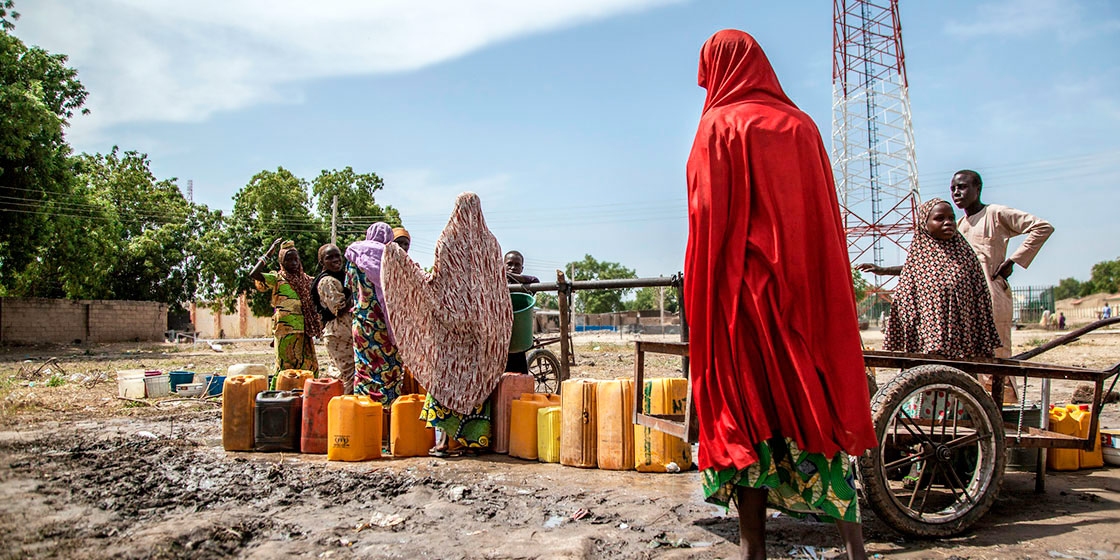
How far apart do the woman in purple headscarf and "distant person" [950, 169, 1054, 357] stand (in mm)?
4610

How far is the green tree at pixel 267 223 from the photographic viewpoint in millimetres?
30344

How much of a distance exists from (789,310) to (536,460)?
301 centimetres

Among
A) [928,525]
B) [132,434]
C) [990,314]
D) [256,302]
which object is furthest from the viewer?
[256,302]

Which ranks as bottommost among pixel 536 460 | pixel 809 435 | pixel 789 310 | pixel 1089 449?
pixel 536 460

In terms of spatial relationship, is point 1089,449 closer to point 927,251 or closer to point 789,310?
point 927,251

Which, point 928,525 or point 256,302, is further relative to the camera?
point 256,302

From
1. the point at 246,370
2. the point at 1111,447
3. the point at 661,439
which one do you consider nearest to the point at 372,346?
the point at 661,439

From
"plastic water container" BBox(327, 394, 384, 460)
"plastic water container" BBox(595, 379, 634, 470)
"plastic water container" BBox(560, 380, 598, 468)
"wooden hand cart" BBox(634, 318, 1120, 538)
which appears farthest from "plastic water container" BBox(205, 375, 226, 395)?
"wooden hand cart" BBox(634, 318, 1120, 538)

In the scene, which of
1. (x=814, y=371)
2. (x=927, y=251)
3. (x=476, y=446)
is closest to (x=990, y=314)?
(x=927, y=251)

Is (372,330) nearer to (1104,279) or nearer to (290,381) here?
(290,381)

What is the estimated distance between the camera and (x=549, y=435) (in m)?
4.96

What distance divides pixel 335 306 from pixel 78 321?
26.1m

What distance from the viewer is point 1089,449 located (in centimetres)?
359

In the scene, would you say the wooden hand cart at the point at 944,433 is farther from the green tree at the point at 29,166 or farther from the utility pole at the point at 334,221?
the utility pole at the point at 334,221
